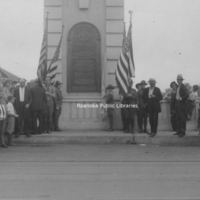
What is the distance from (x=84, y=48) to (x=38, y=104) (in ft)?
10.6

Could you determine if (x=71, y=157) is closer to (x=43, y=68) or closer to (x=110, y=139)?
(x=110, y=139)

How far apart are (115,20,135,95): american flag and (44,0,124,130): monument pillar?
4.75ft

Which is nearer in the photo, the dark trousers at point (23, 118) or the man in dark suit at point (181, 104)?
the man in dark suit at point (181, 104)

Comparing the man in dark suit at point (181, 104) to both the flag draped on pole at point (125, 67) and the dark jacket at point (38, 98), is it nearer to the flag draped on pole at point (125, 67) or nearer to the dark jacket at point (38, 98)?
the flag draped on pole at point (125, 67)

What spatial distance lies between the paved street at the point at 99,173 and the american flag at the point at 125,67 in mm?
3166

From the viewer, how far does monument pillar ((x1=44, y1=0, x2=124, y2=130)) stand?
656 inches

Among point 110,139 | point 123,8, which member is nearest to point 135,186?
point 110,139

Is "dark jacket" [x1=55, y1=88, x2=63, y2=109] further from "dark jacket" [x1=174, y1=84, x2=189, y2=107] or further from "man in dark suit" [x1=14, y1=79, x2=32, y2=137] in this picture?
"dark jacket" [x1=174, y1=84, x2=189, y2=107]

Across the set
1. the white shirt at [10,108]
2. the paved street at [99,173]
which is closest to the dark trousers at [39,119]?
the white shirt at [10,108]

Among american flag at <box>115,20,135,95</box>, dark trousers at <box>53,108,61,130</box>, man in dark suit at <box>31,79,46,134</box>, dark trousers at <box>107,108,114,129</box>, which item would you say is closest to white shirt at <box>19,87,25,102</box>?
man in dark suit at <box>31,79,46,134</box>

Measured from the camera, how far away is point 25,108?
1443 centimetres

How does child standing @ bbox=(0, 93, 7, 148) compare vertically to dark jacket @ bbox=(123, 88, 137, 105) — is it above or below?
below

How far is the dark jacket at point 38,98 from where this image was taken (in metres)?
14.6

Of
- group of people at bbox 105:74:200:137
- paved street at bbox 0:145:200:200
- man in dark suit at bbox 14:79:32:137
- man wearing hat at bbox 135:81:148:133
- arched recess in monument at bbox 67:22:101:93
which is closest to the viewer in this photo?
paved street at bbox 0:145:200:200
